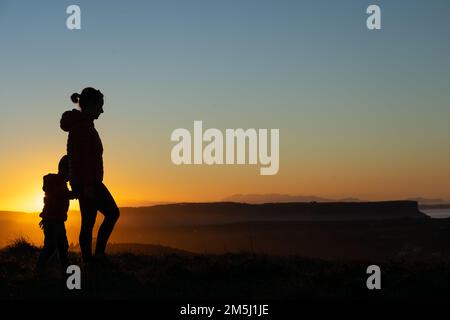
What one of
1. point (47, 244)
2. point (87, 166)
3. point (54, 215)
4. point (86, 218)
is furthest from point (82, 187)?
point (47, 244)

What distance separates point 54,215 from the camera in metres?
11.7

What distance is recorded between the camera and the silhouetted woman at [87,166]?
11.3 meters

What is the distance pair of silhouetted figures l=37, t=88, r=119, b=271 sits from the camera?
37.3 feet

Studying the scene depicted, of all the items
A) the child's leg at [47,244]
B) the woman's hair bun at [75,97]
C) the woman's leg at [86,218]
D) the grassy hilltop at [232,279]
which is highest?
the woman's hair bun at [75,97]

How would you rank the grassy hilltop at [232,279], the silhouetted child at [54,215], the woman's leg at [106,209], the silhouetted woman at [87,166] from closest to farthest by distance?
the grassy hilltop at [232,279] → the silhouetted woman at [87,166] → the woman's leg at [106,209] → the silhouetted child at [54,215]

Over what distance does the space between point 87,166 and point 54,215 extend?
106 centimetres

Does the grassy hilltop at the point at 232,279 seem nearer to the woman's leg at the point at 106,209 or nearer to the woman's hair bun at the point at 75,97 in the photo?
the woman's leg at the point at 106,209

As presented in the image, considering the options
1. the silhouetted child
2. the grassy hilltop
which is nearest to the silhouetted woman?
the silhouetted child

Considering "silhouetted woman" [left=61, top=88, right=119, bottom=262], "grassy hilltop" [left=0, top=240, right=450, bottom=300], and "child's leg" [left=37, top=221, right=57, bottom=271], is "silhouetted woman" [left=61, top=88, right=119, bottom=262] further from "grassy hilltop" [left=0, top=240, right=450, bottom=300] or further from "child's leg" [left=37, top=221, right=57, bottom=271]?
"grassy hilltop" [left=0, top=240, right=450, bottom=300]

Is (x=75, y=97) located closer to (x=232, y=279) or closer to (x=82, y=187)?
(x=82, y=187)

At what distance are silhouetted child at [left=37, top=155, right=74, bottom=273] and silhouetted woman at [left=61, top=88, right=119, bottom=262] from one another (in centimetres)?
33

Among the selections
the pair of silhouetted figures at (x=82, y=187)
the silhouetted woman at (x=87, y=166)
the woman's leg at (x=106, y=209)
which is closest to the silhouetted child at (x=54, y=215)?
the pair of silhouetted figures at (x=82, y=187)

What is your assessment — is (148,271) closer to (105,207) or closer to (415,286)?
(105,207)

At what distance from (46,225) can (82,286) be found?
2.19m
